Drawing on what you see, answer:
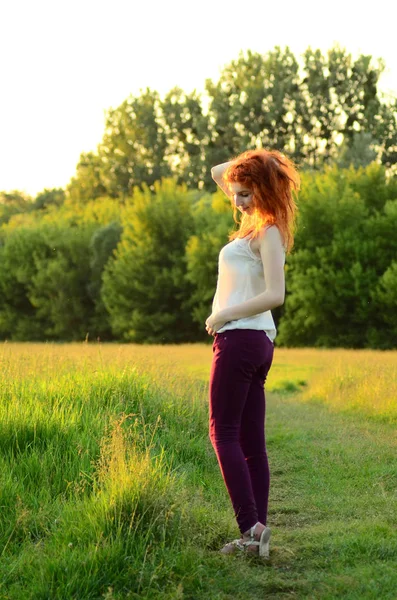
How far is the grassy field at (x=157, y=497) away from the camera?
15.4ft

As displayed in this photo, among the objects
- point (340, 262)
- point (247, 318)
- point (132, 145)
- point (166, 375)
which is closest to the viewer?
point (247, 318)

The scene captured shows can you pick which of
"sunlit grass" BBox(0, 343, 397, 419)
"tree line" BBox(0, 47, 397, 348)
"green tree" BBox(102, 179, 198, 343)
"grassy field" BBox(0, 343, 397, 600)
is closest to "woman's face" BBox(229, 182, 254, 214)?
"grassy field" BBox(0, 343, 397, 600)

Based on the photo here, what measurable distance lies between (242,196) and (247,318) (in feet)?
2.35

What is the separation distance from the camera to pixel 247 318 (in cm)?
500

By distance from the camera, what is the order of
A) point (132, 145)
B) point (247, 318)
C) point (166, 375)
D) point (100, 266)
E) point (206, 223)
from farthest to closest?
point (132, 145) → point (100, 266) → point (206, 223) → point (166, 375) → point (247, 318)

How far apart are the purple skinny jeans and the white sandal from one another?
0.07m

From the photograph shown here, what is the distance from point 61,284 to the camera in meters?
47.6

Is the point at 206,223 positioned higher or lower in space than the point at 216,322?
higher

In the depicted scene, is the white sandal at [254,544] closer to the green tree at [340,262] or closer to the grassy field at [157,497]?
the grassy field at [157,497]

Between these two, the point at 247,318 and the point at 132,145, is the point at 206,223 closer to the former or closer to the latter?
the point at 132,145

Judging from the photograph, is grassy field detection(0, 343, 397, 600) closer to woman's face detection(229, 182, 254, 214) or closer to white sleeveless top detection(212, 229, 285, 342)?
white sleeveless top detection(212, 229, 285, 342)

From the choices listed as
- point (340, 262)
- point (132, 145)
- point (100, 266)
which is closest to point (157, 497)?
point (340, 262)

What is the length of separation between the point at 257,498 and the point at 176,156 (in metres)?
62.0

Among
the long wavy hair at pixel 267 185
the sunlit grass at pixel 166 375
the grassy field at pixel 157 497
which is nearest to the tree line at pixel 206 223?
the sunlit grass at pixel 166 375
